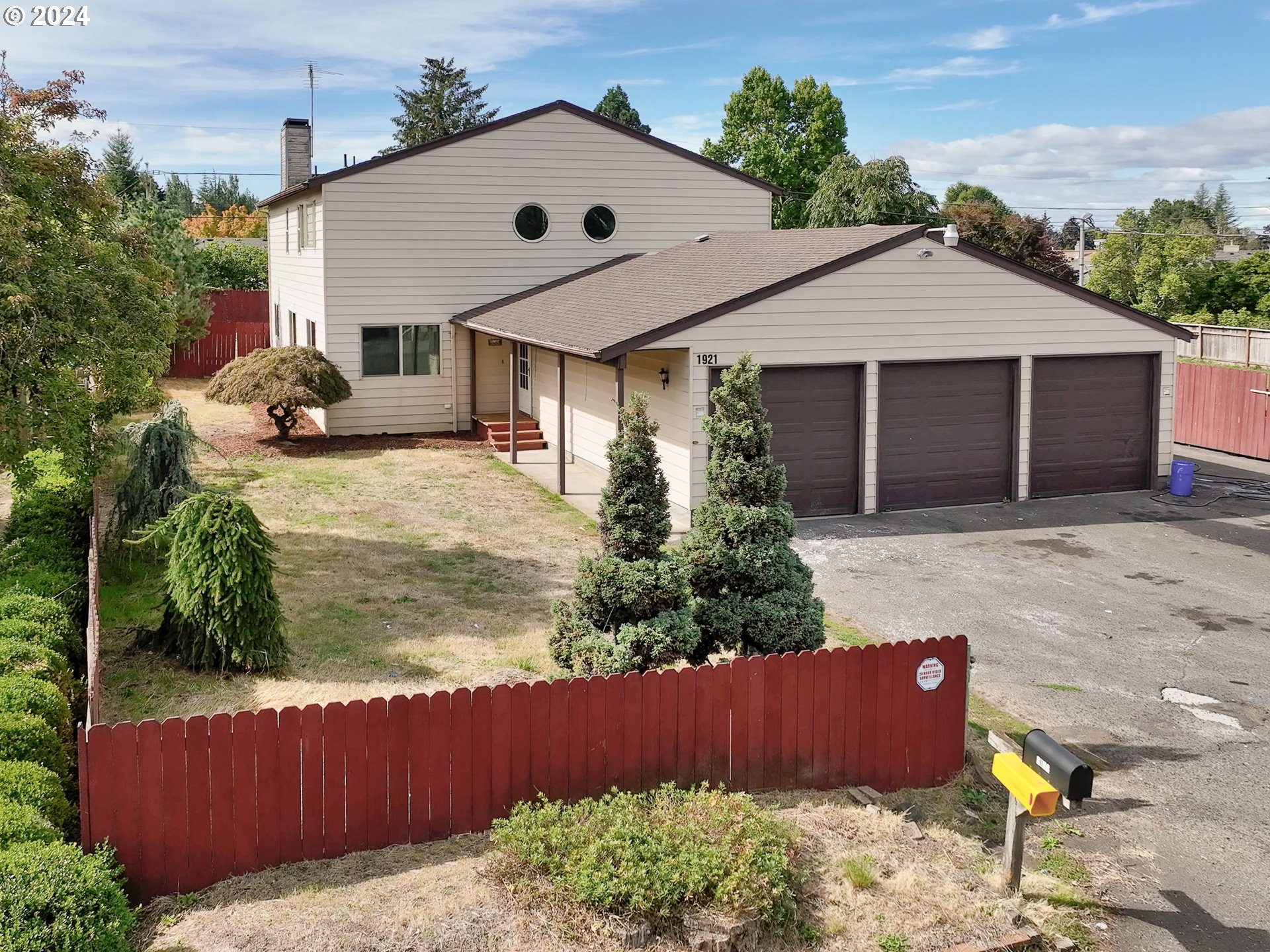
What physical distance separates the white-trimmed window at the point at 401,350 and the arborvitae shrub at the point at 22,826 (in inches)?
763

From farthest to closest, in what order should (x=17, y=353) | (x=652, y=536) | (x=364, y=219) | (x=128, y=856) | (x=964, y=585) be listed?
(x=364, y=219) → (x=964, y=585) → (x=17, y=353) → (x=652, y=536) → (x=128, y=856)

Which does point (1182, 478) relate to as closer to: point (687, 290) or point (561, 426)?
point (687, 290)

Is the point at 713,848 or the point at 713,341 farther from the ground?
the point at 713,341

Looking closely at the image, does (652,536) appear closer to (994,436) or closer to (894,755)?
(894,755)

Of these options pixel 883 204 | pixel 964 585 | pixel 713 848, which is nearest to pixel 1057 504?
pixel 964 585

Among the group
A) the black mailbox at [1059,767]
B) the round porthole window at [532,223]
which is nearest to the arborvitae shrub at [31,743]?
the black mailbox at [1059,767]

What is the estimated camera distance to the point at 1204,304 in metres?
47.6

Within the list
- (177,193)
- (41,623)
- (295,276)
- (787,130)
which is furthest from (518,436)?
(177,193)

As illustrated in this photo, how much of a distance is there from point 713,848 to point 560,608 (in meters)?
3.31

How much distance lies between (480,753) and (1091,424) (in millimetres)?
15299

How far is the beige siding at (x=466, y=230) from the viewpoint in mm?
24672

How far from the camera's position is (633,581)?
9.20 metres

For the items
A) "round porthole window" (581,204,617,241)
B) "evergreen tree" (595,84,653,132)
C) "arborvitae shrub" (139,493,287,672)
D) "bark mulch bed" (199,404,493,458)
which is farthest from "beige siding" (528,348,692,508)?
"evergreen tree" (595,84,653,132)

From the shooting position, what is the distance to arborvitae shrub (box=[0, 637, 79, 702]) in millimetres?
8398
